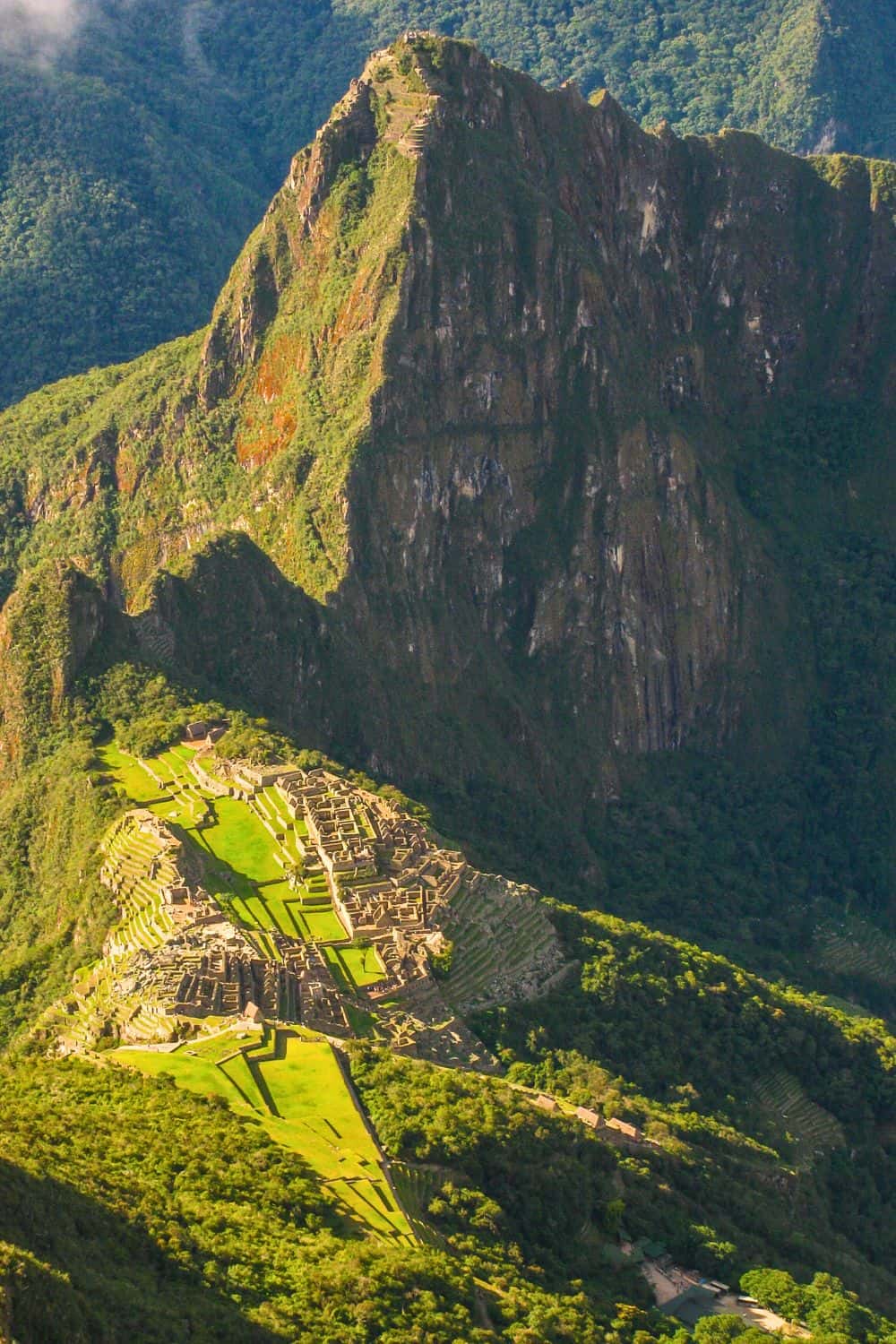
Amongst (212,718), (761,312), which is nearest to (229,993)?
(212,718)

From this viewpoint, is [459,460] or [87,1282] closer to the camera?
[87,1282]

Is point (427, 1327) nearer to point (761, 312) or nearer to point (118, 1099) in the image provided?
point (118, 1099)

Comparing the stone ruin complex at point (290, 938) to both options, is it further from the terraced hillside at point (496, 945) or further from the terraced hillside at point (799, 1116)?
the terraced hillside at point (799, 1116)

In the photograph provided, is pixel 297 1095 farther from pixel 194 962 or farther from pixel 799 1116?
pixel 799 1116

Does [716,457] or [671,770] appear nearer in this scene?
[671,770]

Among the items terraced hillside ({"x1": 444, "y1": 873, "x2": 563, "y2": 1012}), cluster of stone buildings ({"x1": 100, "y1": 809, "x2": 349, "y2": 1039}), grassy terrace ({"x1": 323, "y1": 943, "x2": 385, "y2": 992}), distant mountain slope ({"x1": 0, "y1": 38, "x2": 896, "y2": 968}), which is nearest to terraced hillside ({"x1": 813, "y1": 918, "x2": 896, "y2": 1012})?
distant mountain slope ({"x1": 0, "y1": 38, "x2": 896, "y2": 968})

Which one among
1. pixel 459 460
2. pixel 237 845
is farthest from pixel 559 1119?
pixel 459 460
